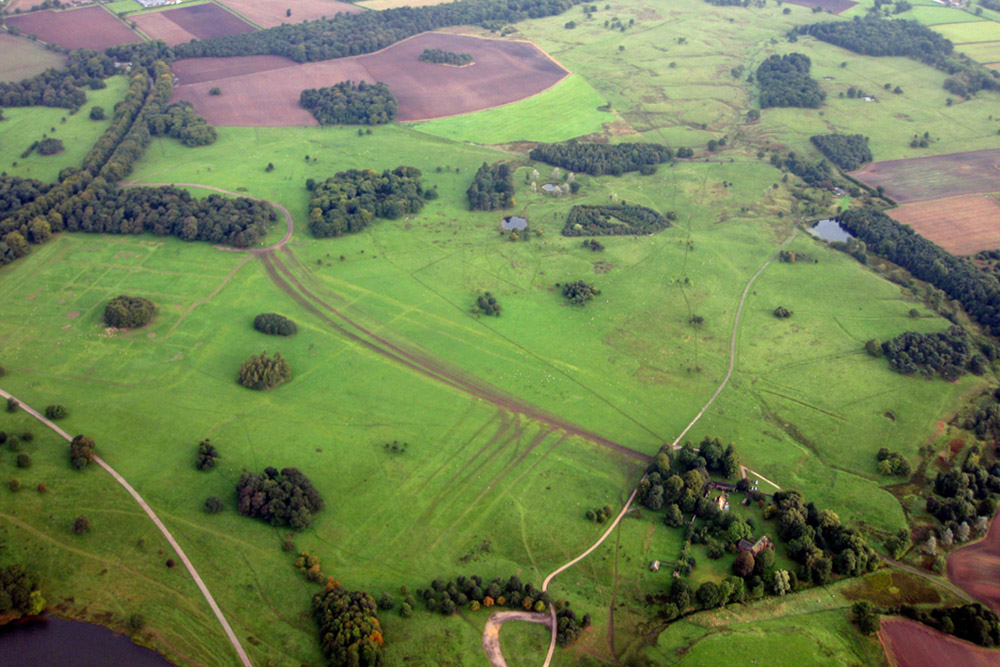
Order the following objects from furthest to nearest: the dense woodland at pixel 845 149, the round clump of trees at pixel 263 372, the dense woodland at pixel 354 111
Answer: the dense woodland at pixel 354 111 → the dense woodland at pixel 845 149 → the round clump of trees at pixel 263 372

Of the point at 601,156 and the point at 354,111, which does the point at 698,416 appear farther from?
the point at 354,111

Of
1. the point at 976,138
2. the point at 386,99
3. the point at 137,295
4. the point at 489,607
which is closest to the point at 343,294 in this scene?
the point at 137,295

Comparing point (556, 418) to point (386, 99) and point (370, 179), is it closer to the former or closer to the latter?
point (370, 179)

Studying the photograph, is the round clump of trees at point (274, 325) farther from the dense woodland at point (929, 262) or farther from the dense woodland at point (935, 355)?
the dense woodland at point (929, 262)

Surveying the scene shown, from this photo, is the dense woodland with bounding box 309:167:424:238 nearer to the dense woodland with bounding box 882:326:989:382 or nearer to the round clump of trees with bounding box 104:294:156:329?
the round clump of trees with bounding box 104:294:156:329

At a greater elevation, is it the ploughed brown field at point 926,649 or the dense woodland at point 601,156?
the dense woodland at point 601,156

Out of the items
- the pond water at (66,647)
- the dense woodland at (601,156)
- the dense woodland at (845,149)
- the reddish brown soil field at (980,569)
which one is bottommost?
the pond water at (66,647)

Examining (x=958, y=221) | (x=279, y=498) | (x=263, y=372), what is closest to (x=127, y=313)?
(x=263, y=372)

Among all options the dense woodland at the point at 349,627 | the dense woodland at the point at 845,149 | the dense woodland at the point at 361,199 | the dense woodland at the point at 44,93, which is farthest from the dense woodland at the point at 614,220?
the dense woodland at the point at 44,93
